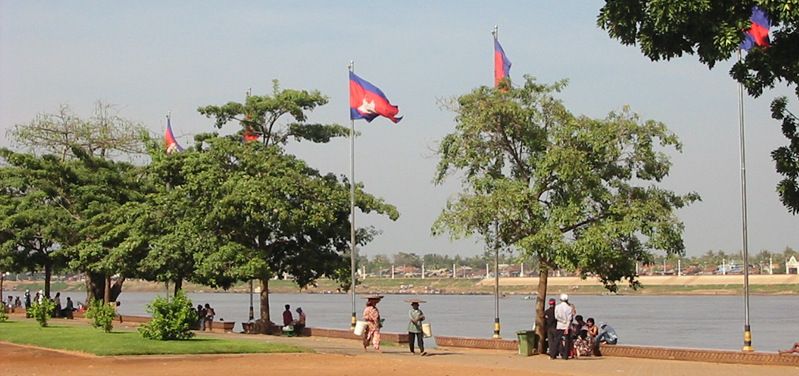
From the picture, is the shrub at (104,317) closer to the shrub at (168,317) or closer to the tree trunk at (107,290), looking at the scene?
the shrub at (168,317)

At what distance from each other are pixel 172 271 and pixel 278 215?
20.8 ft

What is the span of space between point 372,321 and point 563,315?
4.74m

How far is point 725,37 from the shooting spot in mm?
14664

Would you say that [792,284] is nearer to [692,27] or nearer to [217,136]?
[217,136]

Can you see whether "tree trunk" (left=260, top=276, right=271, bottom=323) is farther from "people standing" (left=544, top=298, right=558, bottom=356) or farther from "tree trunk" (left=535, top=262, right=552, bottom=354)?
"people standing" (left=544, top=298, right=558, bottom=356)

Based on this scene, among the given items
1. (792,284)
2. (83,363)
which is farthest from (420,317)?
(792,284)

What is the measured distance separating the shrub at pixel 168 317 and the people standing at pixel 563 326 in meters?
9.15

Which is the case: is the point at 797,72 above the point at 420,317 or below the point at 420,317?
above

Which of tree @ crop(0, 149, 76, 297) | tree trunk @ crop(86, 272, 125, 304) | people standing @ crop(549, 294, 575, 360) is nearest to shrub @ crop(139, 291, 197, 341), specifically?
people standing @ crop(549, 294, 575, 360)

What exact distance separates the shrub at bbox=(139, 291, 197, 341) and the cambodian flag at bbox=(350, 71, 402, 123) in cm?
899

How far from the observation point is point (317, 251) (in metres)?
40.1

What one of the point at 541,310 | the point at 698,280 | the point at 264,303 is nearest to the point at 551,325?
the point at 541,310

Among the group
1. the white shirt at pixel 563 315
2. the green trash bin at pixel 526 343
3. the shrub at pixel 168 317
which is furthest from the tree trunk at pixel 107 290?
the white shirt at pixel 563 315

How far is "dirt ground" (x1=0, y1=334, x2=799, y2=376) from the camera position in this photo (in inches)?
854
